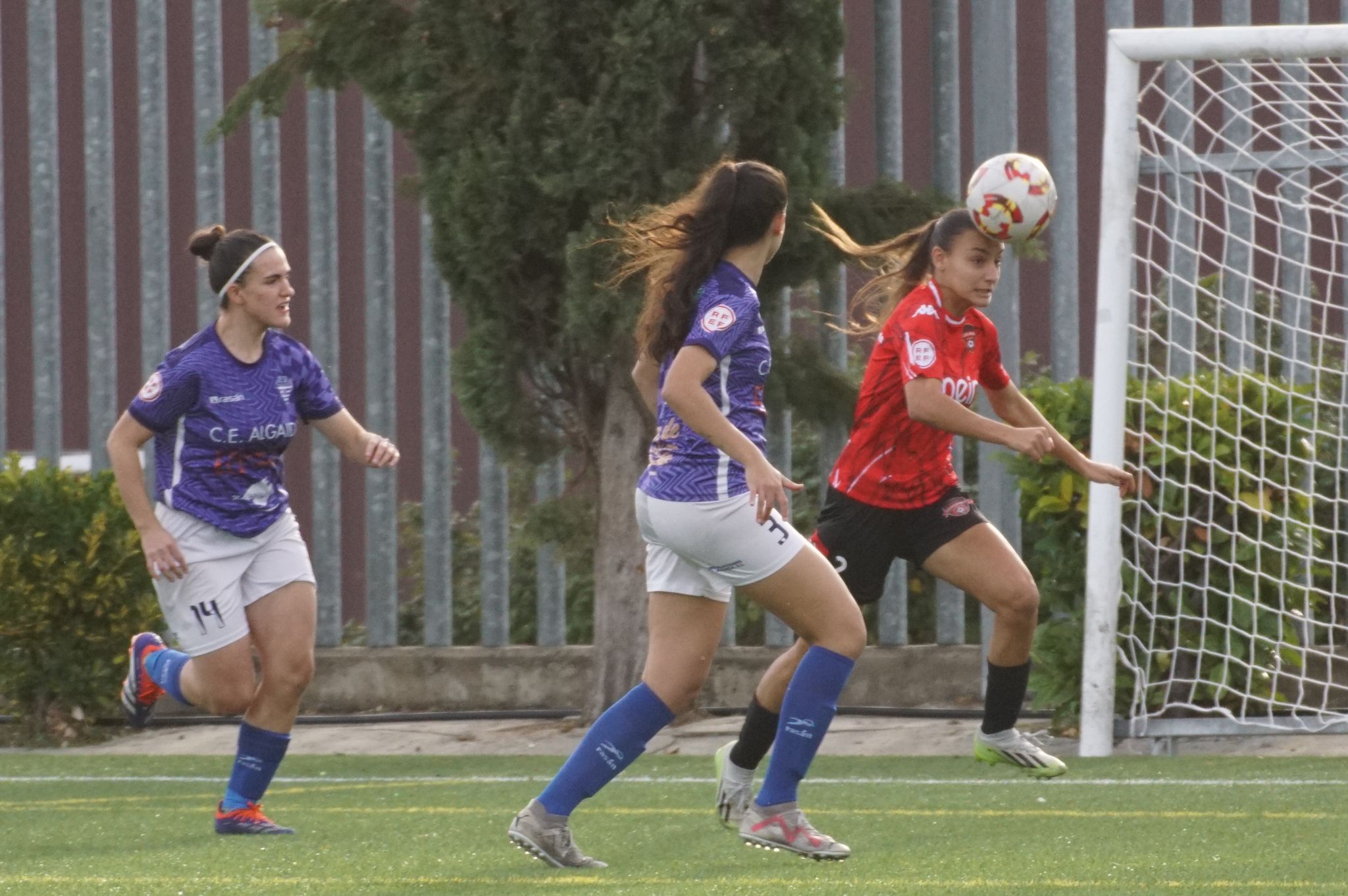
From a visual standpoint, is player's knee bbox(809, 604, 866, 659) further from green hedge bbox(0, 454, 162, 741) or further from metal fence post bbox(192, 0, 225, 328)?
metal fence post bbox(192, 0, 225, 328)

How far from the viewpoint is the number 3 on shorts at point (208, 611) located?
5848 mm

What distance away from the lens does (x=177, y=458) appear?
5926mm

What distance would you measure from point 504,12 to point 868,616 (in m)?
3.81

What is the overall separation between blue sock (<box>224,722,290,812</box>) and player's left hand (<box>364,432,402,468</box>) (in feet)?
2.94

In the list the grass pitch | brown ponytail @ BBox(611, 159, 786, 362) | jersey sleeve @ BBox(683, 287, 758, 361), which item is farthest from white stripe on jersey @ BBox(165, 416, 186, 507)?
jersey sleeve @ BBox(683, 287, 758, 361)

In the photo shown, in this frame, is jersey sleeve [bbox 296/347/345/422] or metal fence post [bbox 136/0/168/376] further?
metal fence post [bbox 136/0/168/376]

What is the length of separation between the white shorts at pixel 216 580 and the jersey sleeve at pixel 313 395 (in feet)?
1.36

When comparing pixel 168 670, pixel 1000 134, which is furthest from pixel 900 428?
pixel 1000 134

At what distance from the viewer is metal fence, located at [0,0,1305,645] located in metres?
10.0

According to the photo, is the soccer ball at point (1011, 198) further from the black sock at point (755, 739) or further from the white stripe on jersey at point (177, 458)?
the white stripe on jersey at point (177, 458)

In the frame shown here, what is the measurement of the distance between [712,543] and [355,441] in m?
1.86

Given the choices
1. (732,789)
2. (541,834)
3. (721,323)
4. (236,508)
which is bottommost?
(732,789)

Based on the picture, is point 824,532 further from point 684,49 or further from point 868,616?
point 868,616

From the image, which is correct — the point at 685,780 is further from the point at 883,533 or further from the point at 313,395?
the point at 313,395
